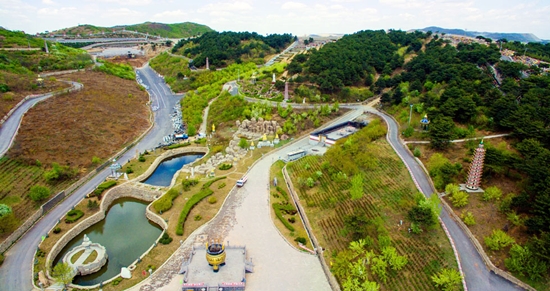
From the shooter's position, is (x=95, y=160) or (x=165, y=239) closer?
(x=165, y=239)

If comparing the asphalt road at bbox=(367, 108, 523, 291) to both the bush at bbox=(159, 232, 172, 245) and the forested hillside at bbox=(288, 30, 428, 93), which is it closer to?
the bush at bbox=(159, 232, 172, 245)

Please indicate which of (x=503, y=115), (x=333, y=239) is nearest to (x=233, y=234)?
(x=333, y=239)

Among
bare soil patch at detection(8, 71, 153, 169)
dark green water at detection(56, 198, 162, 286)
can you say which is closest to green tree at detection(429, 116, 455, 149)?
dark green water at detection(56, 198, 162, 286)

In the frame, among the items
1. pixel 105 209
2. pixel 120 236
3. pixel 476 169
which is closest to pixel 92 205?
pixel 105 209

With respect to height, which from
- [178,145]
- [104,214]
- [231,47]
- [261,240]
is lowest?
[104,214]

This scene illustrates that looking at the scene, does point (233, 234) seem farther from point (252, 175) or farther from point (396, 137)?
point (396, 137)

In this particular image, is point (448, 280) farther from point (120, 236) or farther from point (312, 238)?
point (120, 236)

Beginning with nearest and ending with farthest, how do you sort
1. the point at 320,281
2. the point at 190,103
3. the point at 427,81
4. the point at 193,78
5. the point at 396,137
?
the point at 320,281
the point at 396,137
the point at 427,81
the point at 190,103
the point at 193,78
